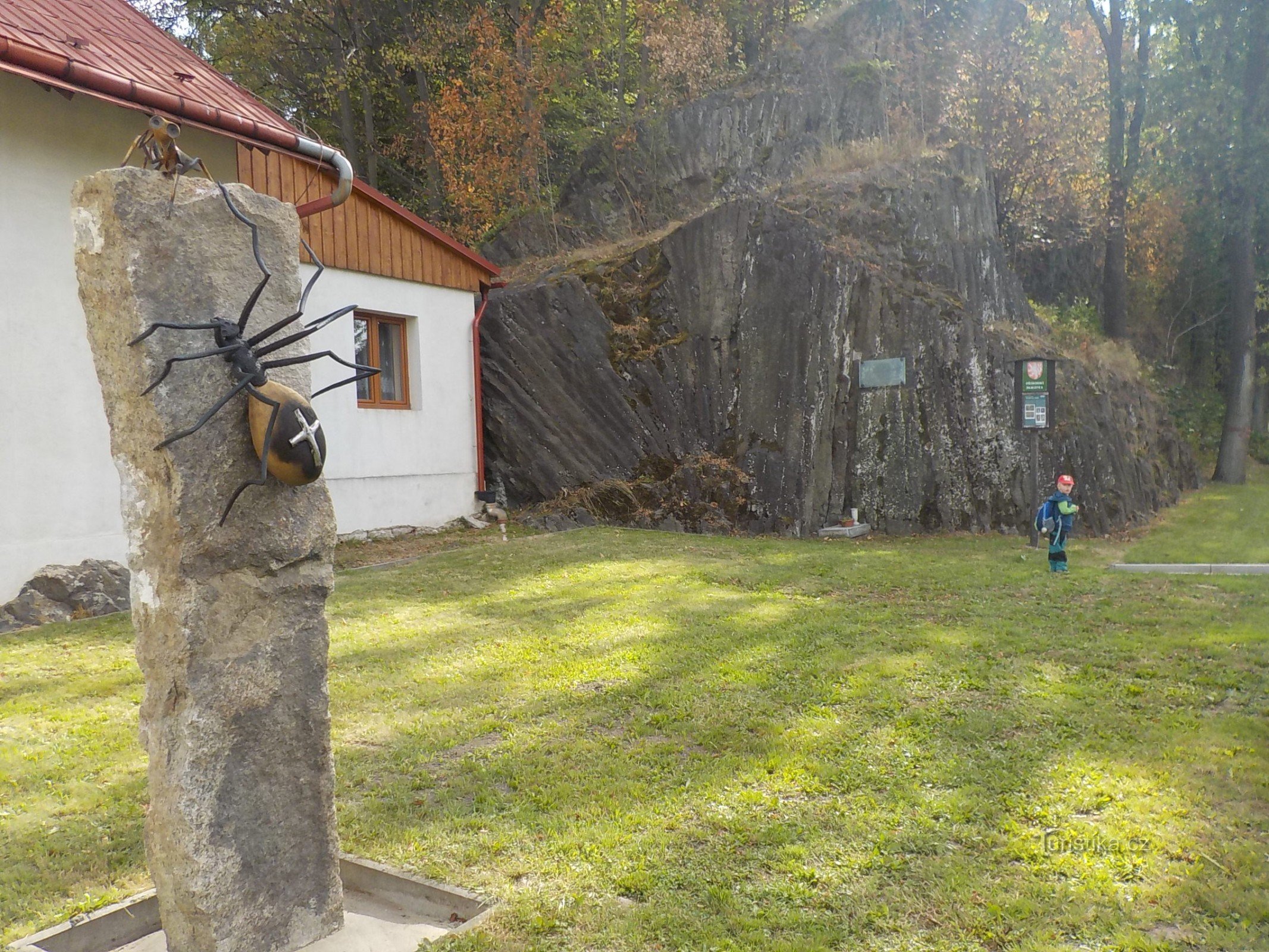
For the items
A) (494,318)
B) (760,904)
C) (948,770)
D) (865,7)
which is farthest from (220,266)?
(865,7)

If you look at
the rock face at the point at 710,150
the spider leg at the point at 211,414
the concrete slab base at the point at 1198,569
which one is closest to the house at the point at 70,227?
the spider leg at the point at 211,414

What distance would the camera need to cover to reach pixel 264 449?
3.03 m

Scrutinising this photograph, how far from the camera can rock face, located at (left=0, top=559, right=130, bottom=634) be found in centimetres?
853

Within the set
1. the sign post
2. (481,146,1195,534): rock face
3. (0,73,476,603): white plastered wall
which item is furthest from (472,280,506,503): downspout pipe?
the sign post

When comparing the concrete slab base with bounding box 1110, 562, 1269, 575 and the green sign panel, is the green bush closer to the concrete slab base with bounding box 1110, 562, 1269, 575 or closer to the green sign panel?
the green sign panel

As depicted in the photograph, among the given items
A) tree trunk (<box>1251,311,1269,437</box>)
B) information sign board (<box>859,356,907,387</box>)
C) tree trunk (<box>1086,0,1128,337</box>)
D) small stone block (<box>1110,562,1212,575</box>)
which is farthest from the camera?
tree trunk (<box>1251,311,1269,437</box>)

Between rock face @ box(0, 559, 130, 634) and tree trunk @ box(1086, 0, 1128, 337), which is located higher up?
tree trunk @ box(1086, 0, 1128, 337)

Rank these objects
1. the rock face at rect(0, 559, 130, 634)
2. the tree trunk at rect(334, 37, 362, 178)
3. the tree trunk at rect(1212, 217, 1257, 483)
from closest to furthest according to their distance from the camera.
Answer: the rock face at rect(0, 559, 130, 634) < the tree trunk at rect(334, 37, 362, 178) < the tree trunk at rect(1212, 217, 1257, 483)

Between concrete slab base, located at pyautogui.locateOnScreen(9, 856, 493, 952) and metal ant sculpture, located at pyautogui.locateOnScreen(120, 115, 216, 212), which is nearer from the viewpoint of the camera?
metal ant sculpture, located at pyautogui.locateOnScreen(120, 115, 216, 212)

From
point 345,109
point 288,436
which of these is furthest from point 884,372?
point 345,109

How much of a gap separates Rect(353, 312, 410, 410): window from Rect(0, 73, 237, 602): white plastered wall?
4173 millimetres

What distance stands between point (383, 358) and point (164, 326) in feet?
36.8

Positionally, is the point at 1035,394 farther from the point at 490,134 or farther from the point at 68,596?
the point at 490,134

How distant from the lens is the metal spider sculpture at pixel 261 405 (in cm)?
302
